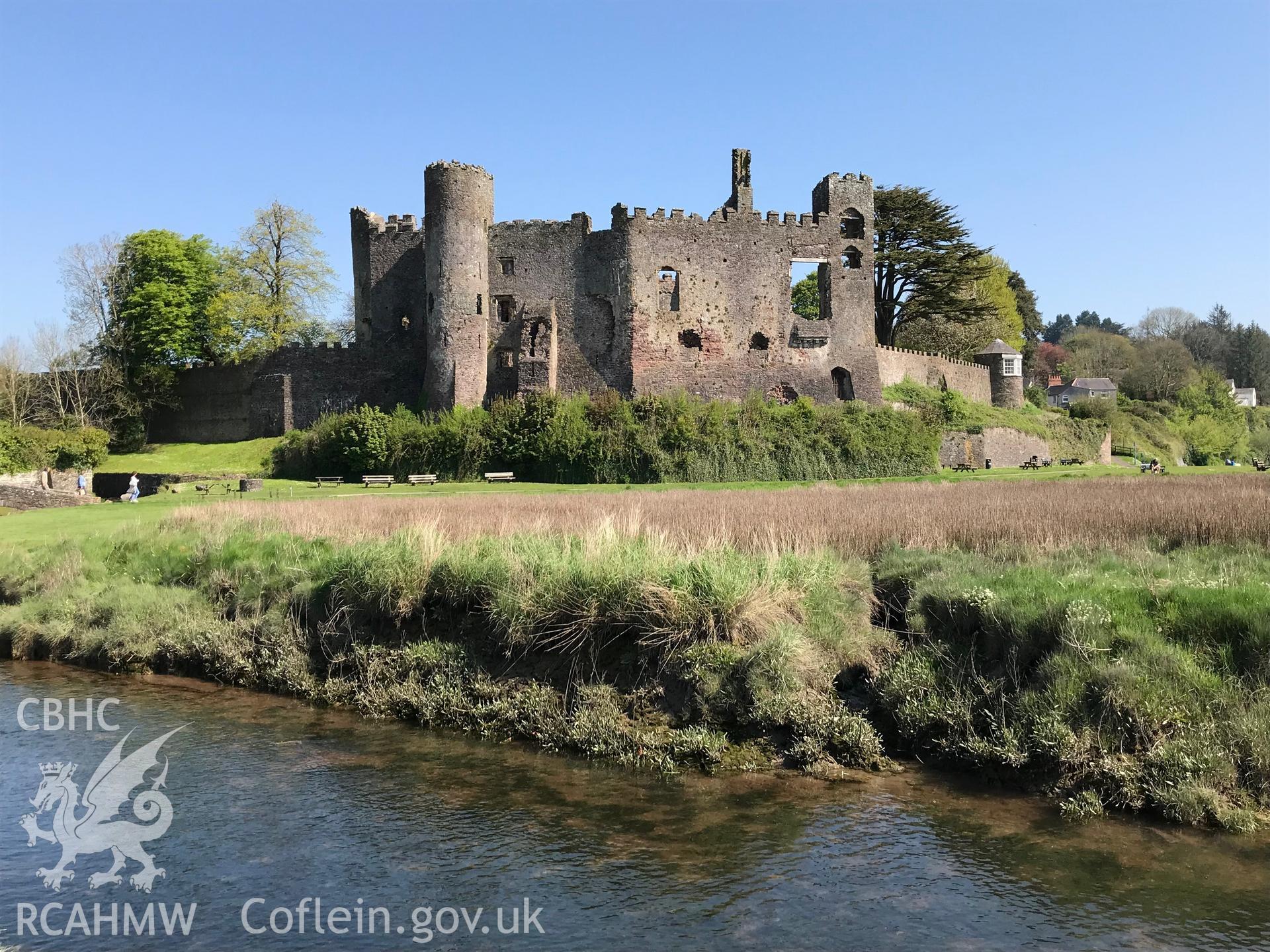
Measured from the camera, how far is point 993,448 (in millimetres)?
44562

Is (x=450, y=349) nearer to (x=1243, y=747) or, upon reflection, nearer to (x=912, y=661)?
(x=912, y=661)

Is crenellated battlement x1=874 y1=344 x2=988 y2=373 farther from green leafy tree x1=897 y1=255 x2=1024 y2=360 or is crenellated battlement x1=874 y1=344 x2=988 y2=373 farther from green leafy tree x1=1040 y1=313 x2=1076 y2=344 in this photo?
green leafy tree x1=1040 y1=313 x2=1076 y2=344

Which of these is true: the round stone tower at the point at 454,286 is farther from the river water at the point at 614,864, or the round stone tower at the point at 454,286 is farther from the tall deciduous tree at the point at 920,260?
the river water at the point at 614,864

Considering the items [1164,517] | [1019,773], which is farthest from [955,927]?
A: [1164,517]

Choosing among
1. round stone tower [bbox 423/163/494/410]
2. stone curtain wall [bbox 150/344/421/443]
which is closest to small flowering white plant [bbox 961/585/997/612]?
round stone tower [bbox 423/163/494/410]

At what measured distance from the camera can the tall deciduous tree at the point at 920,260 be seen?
48031mm

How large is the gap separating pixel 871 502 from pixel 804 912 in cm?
1145

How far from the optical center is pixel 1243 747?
8102mm

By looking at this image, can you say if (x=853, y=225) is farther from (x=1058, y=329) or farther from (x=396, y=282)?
(x=1058, y=329)

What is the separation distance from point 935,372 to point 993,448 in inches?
194

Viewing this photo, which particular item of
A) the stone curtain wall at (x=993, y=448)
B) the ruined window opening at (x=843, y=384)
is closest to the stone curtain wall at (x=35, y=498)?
the ruined window opening at (x=843, y=384)

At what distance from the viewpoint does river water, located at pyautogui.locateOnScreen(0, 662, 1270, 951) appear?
21.9 ft

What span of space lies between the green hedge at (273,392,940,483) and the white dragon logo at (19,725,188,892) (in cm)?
2468

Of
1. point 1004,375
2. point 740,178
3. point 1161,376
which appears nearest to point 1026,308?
point 1161,376
